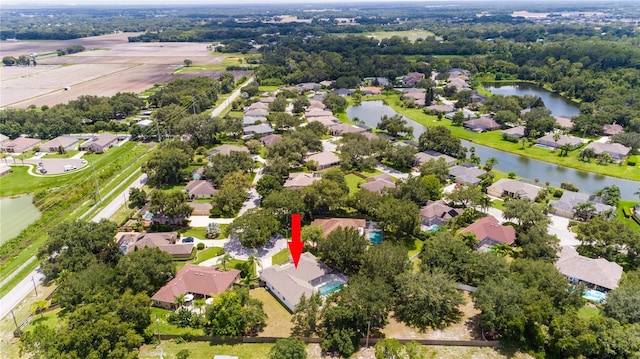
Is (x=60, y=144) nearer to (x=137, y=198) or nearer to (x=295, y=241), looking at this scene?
(x=137, y=198)

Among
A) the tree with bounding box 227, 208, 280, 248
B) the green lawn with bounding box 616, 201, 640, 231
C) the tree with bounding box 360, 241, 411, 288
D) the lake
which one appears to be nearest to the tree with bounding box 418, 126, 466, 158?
the green lawn with bounding box 616, 201, 640, 231

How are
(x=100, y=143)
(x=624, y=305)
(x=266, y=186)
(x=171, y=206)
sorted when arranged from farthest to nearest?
(x=100, y=143)
(x=266, y=186)
(x=171, y=206)
(x=624, y=305)

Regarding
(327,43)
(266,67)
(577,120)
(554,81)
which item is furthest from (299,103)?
(327,43)

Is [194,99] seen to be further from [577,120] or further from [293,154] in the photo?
[577,120]

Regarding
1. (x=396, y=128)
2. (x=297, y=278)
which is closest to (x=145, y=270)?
(x=297, y=278)

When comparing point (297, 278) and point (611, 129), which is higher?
point (611, 129)

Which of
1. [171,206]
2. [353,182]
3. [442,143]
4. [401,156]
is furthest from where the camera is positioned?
[442,143]
